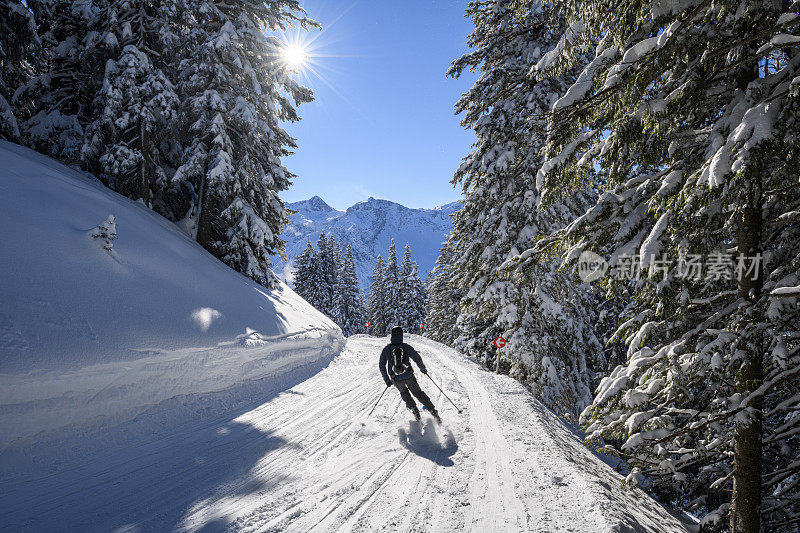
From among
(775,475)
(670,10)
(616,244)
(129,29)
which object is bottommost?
(775,475)

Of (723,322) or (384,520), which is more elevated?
(723,322)

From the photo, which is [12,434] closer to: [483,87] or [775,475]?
[775,475]

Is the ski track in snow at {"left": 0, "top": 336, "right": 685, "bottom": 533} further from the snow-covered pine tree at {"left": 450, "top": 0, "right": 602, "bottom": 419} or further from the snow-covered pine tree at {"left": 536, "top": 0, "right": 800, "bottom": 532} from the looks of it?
the snow-covered pine tree at {"left": 450, "top": 0, "right": 602, "bottom": 419}

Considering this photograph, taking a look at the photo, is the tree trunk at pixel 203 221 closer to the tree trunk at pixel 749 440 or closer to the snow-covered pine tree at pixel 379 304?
the tree trunk at pixel 749 440

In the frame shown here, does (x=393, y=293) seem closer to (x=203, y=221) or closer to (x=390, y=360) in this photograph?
(x=203, y=221)

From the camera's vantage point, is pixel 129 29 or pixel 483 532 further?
pixel 129 29

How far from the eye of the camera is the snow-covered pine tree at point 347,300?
4528cm

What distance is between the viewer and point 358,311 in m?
49.8

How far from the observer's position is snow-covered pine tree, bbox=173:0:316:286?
1416 cm

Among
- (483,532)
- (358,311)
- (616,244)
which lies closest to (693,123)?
(616,244)

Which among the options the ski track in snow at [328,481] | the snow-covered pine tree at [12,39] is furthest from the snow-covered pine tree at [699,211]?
the snow-covered pine tree at [12,39]

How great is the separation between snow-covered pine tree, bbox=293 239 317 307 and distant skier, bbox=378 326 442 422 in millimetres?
37195

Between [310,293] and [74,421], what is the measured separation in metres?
38.7

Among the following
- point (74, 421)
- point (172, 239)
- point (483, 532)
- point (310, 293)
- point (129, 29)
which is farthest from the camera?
point (310, 293)
